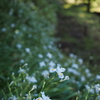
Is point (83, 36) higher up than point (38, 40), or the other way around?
point (38, 40)

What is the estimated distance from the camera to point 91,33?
24.5ft

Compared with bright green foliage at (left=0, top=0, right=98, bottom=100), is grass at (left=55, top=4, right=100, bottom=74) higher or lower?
lower

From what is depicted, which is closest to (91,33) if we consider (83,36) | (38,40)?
(83,36)

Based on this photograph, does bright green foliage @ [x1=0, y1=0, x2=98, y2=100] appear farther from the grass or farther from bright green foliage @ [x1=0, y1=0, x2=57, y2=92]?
the grass

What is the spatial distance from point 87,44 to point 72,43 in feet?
1.77

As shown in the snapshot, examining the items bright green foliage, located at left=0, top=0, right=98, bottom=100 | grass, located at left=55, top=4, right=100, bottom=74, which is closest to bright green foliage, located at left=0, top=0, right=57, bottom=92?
bright green foliage, located at left=0, top=0, right=98, bottom=100

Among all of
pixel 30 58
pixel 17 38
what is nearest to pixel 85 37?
pixel 17 38

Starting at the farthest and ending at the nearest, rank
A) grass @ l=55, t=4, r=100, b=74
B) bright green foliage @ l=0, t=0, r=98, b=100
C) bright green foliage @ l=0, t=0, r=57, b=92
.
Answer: grass @ l=55, t=4, r=100, b=74 < bright green foliage @ l=0, t=0, r=57, b=92 < bright green foliage @ l=0, t=0, r=98, b=100

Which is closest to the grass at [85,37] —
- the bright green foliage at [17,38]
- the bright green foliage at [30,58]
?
the bright green foliage at [30,58]

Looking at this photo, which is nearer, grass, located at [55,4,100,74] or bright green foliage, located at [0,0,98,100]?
bright green foliage, located at [0,0,98,100]

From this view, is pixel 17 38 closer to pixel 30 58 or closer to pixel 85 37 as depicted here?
pixel 30 58

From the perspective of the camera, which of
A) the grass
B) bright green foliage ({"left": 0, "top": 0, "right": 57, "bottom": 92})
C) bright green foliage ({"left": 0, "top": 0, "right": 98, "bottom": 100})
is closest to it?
bright green foliage ({"left": 0, "top": 0, "right": 98, "bottom": 100})

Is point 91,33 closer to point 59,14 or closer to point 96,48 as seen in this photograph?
point 96,48

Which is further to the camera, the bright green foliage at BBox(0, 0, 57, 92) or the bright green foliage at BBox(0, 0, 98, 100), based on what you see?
the bright green foliage at BBox(0, 0, 57, 92)
